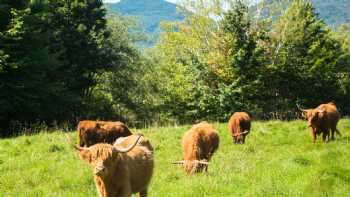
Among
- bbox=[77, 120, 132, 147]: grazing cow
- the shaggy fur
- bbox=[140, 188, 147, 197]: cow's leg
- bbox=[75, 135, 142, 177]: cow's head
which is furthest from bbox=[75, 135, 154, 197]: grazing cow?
bbox=[77, 120, 132, 147]: grazing cow

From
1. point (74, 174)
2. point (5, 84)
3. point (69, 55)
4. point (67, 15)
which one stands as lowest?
point (74, 174)

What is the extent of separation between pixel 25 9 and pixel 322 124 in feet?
56.1

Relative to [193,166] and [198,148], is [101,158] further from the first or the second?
[198,148]

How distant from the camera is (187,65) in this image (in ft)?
117

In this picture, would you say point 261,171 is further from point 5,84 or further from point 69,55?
point 69,55

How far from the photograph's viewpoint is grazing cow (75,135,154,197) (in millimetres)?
5742

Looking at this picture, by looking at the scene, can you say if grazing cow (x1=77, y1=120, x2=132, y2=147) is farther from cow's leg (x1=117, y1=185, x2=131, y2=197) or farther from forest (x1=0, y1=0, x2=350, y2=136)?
forest (x1=0, y1=0, x2=350, y2=136)

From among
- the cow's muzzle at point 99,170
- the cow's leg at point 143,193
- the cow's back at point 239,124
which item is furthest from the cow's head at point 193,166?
the cow's back at point 239,124

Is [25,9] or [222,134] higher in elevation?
[25,9]

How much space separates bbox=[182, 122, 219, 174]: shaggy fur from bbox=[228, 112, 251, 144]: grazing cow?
12.8 ft

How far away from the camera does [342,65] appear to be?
43.2 meters

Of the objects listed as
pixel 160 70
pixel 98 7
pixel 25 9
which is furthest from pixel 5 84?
pixel 160 70

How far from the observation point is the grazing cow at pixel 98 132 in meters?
14.9

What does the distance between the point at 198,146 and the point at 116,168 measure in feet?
15.9
